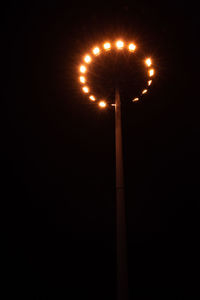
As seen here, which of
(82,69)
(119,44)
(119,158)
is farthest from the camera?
(82,69)

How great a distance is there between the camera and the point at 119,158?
3.66 m

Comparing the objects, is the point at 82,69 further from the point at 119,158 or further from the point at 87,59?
the point at 119,158

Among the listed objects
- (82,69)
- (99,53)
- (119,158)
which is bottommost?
(119,158)

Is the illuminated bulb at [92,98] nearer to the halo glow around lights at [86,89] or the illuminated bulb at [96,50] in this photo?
the halo glow around lights at [86,89]

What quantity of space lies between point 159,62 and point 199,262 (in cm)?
751

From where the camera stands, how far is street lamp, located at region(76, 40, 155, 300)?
2.82 metres

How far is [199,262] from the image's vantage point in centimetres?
821

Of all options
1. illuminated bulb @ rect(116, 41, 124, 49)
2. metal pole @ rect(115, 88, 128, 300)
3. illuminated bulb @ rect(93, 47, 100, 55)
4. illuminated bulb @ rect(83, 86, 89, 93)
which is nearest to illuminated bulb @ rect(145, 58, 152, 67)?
illuminated bulb @ rect(116, 41, 124, 49)

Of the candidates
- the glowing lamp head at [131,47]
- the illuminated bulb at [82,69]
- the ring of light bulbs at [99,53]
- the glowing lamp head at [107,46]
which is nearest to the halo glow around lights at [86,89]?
the ring of light bulbs at [99,53]

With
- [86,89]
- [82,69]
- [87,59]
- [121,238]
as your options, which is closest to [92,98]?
[86,89]

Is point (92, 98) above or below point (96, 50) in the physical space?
below

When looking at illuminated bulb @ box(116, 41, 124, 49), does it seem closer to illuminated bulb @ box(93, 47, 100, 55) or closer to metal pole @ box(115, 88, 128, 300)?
illuminated bulb @ box(93, 47, 100, 55)

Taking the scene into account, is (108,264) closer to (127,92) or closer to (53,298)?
(53,298)

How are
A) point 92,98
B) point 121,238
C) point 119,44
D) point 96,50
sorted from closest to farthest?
point 121,238 → point 119,44 → point 96,50 → point 92,98
